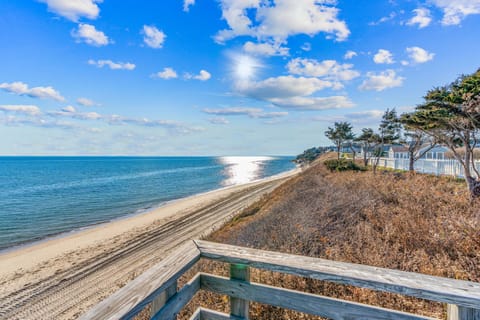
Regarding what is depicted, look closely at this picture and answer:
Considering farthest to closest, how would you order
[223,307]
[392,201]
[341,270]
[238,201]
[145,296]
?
[238,201] < [392,201] < [223,307] < [341,270] < [145,296]

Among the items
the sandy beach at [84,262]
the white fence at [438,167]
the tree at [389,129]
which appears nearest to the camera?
the sandy beach at [84,262]

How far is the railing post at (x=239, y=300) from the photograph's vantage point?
1.82 m

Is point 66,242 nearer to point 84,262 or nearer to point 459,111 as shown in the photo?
point 84,262

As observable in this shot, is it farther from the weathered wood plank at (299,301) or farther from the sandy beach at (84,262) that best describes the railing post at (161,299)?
the sandy beach at (84,262)

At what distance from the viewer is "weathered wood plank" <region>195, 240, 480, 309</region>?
4.44 ft

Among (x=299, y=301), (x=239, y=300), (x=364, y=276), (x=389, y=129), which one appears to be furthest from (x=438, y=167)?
(x=239, y=300)

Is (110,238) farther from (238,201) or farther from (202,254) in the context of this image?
(202,254)

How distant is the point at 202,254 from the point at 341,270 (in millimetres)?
1020

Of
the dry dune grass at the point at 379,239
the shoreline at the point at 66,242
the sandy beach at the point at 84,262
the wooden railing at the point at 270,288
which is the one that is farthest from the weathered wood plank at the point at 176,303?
the shoreline at the point at 66,242

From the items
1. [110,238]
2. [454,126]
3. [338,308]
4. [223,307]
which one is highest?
[454,126]

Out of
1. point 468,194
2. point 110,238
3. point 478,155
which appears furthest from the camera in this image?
point 478,155

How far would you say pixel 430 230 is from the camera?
4.57 metres

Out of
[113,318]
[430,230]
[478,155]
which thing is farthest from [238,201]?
[113,318]

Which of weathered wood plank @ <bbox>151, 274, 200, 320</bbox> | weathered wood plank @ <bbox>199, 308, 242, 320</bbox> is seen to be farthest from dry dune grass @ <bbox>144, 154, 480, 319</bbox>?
weathered wood plank @ <bbox>151, 274, 200, 320</bbox>
